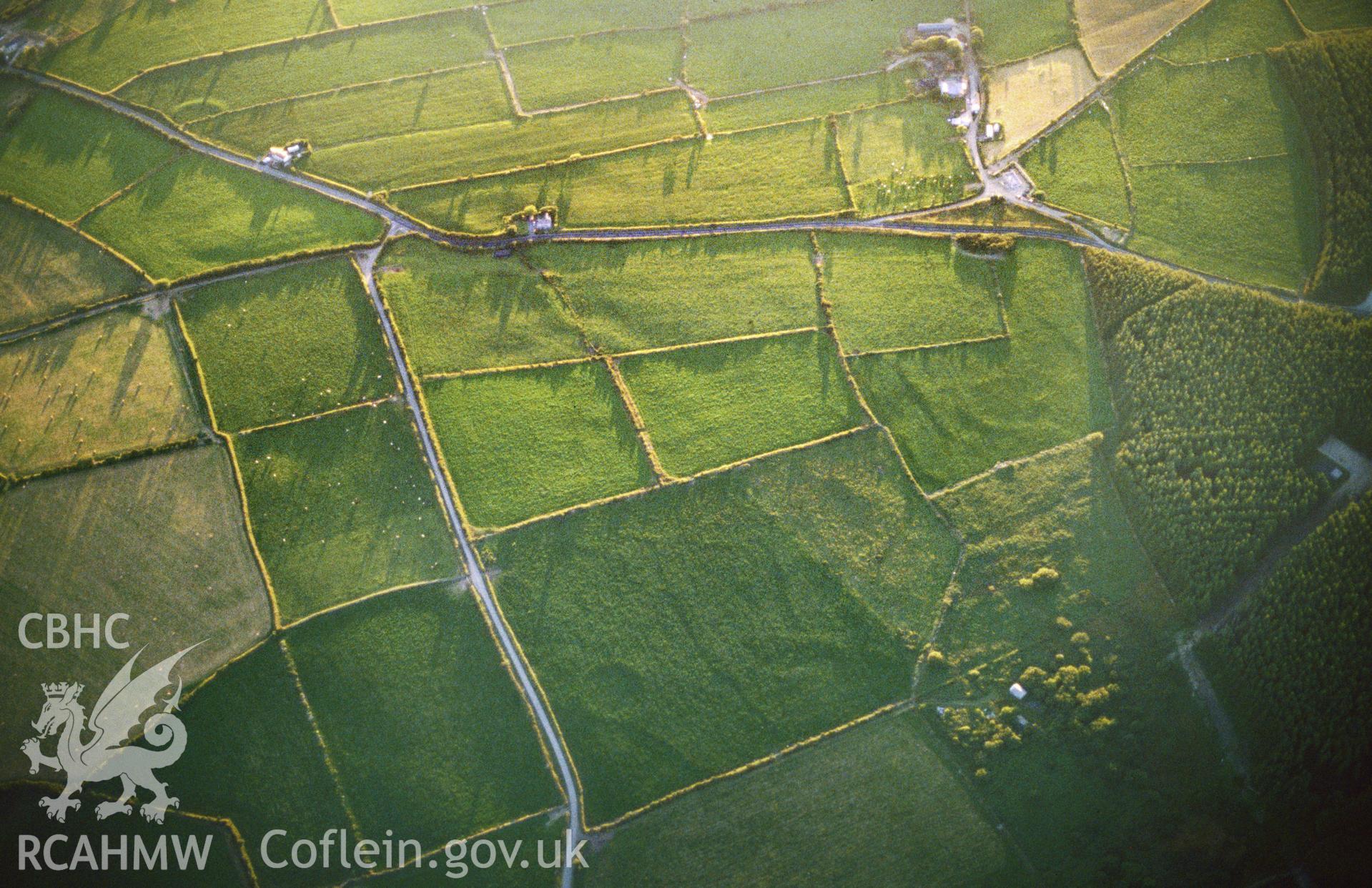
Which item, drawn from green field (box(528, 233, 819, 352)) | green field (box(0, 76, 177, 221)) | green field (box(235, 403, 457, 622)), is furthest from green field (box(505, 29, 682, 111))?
green field (box(235, 403, 457, 622))

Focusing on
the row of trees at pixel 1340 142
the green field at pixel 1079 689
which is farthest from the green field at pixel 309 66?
the row of trees at pixel 1340 142

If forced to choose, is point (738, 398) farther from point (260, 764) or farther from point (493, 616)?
point (260, 764)

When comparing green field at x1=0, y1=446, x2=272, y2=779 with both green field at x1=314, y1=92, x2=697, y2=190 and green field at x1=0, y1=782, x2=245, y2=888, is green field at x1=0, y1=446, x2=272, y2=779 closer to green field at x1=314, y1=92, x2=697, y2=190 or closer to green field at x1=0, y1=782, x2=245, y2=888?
green field at x1=0, y1=782, x2=245, y2=888

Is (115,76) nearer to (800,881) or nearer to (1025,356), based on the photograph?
(1025,356)

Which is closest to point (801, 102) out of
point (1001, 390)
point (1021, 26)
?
point (1021, 26)

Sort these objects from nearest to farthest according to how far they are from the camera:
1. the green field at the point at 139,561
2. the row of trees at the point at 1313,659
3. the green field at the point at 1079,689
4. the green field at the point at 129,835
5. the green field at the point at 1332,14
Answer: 1. the green field at the point at 129,835
2. the row of trees at the point at 1313,659
3. the green field at the point at 1079,689
4. the green field at the point at 139,561
5. the green field at the point at 1332,14

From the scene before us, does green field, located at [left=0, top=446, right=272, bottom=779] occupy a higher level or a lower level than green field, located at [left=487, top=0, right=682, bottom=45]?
lower

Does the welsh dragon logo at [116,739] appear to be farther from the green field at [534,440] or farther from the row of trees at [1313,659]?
the row of trees at [1313,659]

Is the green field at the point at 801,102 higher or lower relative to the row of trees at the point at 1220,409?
higher
